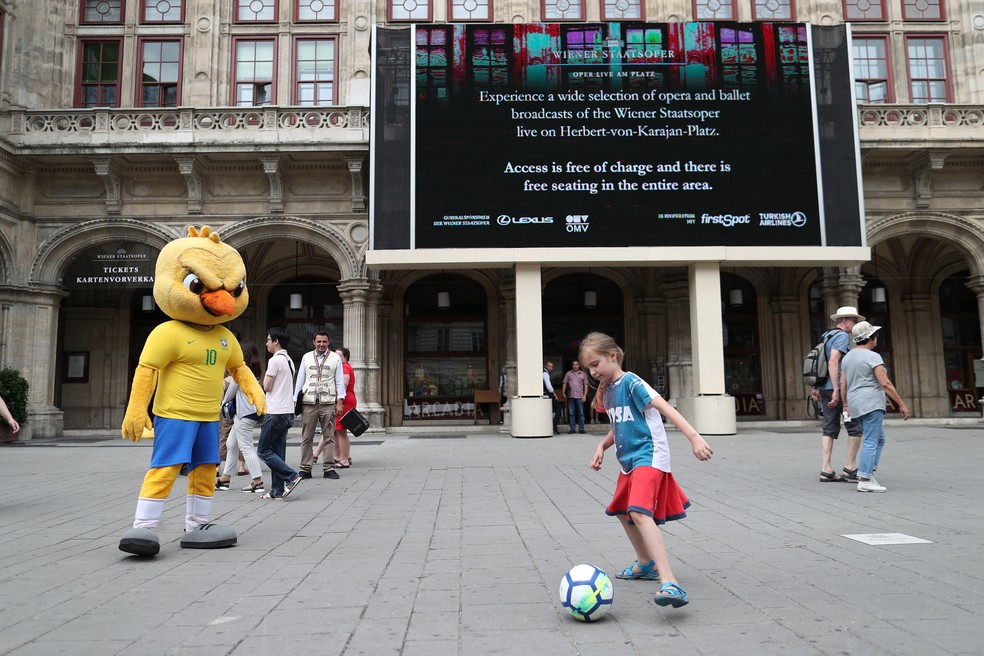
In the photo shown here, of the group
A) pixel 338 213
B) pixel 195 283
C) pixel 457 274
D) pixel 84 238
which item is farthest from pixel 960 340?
pixel 84 238

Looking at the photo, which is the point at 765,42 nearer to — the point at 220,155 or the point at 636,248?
the point at 636,248

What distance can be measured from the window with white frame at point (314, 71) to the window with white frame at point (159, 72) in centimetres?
310

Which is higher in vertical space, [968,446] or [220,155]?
[220,155]

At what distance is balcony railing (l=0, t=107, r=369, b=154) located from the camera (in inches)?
647

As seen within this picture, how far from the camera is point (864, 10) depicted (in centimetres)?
1884

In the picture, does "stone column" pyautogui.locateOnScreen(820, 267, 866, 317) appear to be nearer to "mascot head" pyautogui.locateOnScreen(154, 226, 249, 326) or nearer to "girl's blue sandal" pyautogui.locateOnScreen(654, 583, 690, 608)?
"mascot head" pyautogui.locateOnScreen(154, 226, 249, 326)

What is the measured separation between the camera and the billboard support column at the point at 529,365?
15.2 meters

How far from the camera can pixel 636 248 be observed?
1515cm

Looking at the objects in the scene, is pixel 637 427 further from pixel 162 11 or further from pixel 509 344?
pixel 162 11

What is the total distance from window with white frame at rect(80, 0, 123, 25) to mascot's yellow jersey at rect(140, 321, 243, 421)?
17230 millimetres

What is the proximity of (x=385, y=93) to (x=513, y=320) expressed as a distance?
6.55 meters

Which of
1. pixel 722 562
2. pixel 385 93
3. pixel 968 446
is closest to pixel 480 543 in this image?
pixel 722 562

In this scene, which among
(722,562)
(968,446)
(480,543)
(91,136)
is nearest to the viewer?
(722,562)

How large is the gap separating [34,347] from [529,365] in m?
11.8
